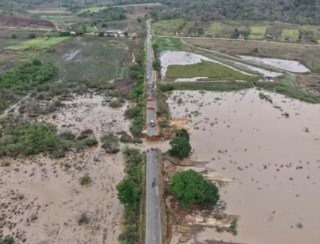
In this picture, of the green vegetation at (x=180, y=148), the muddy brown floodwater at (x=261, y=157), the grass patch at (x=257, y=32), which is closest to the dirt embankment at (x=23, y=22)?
the grass patch at (x=257, y=32)

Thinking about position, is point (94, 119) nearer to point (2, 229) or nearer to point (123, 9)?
point (2, 229)

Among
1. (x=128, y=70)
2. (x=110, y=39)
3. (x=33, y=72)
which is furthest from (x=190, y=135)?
(x=110, y=39)

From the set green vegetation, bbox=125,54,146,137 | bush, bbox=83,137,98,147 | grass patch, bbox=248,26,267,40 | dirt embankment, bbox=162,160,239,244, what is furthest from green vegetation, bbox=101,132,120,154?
grass patch, bbox=248,26,267,40

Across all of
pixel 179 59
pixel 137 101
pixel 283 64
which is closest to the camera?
pixel 137 101

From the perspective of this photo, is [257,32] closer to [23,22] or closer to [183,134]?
[23,22]

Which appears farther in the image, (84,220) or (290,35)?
(290,35)

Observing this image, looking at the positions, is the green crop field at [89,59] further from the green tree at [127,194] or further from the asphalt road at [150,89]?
the green tree at [127,194]

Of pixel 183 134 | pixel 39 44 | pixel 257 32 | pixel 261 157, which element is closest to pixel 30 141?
pixel 183 134
